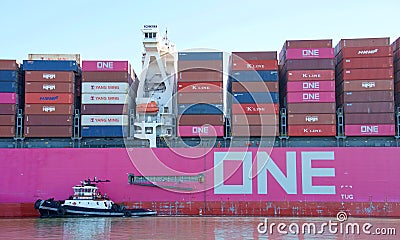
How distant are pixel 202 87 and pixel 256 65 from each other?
327 centimetres

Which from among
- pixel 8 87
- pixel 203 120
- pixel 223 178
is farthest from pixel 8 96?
pixel 223 178

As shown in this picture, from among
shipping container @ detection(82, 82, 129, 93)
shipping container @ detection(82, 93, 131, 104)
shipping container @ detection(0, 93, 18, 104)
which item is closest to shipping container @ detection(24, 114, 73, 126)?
shipping container @ detection(0, 93, 18, 104)

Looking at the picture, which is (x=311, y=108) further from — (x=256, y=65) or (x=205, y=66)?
(x=205, y=66)

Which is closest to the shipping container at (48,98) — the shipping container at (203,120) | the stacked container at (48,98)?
the stacked container at (48,98)

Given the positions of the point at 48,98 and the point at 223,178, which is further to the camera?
the point at 48,98

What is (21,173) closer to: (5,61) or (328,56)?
(5,61)

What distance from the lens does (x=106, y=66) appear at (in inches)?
1260

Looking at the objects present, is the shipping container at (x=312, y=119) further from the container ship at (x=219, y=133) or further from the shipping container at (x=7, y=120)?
the shipping container at (x=7, y=120)

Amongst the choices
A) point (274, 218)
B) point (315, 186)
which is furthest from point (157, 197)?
point (315, 186)

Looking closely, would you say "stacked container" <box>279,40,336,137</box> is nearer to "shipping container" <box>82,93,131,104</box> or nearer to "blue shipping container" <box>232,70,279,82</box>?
"blue shipping container" <box>232,70,279,82</box>

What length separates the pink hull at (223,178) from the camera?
96.6 feet

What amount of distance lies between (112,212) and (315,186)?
34.9 feet

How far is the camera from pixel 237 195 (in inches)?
1169

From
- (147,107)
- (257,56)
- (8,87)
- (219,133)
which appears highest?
(257,56)
